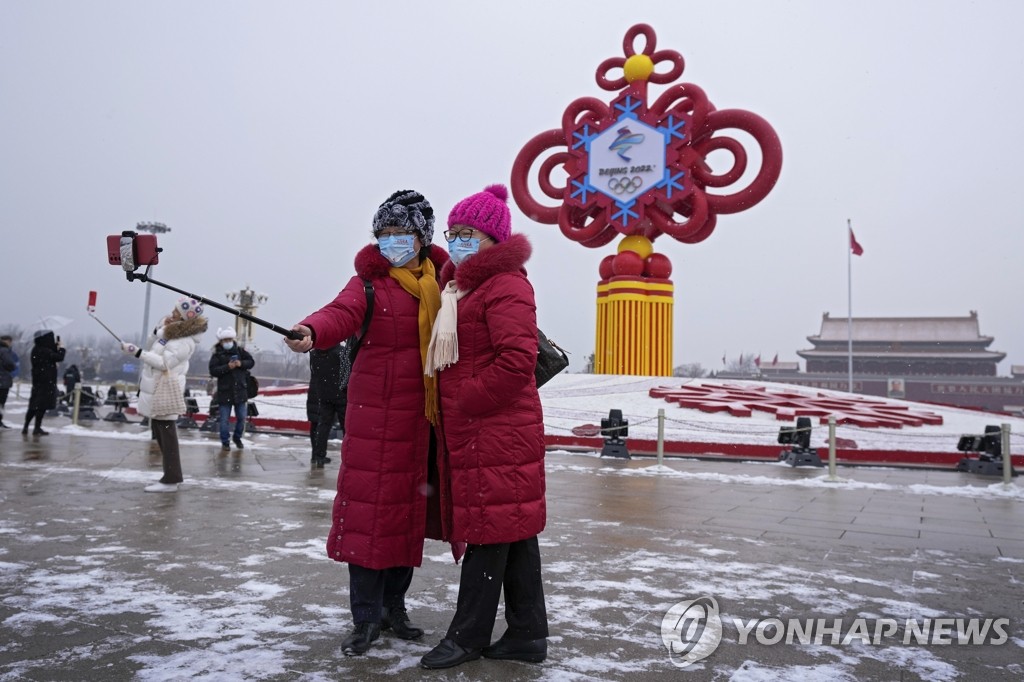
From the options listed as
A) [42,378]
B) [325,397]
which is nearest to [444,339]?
[325,397]

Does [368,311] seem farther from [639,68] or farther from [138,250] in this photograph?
[639,68]

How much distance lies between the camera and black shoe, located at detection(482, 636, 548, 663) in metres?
2.58

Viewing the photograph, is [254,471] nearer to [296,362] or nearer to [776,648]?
[776,648]

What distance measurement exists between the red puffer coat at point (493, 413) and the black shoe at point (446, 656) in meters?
0.36

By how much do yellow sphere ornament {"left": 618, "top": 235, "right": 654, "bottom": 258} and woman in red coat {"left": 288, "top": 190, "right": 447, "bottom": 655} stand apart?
68.5 feet

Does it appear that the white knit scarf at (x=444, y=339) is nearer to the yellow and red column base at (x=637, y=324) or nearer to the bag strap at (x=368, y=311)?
the bag strap at (x=368, y=311)

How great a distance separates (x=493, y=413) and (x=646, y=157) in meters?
21.1

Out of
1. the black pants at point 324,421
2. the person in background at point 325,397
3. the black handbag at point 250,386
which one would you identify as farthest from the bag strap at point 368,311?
the black handbag at point 250,386

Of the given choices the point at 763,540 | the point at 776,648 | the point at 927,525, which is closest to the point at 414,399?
the point at 776,648

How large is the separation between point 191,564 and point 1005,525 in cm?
618

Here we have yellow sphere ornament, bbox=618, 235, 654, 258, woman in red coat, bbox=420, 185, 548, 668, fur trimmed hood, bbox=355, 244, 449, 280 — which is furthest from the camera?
yellow sphere ornament, bbox=618, 235, 654, 258

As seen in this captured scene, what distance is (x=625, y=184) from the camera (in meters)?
22.8

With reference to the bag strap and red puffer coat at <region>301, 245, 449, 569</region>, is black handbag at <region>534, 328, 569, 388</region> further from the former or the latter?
the bag strap

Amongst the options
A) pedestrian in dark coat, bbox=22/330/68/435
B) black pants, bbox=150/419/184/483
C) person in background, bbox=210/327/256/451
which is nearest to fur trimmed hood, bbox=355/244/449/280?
black pants, bbox=150/419/184/483
